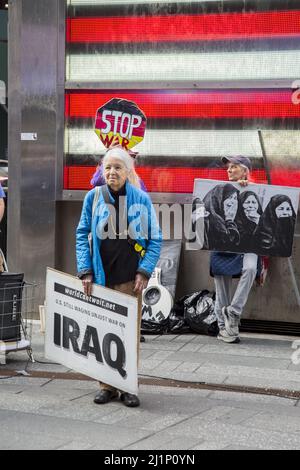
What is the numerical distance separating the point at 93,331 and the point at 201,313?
2.56 meters

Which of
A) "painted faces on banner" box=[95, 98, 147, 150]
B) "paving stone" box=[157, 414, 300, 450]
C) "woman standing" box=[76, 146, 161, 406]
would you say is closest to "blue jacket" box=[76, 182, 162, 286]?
"woman standing" box=[76, 146, 161, 406]

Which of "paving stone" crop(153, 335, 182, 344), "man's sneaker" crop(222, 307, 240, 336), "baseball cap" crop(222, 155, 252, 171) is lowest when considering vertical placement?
"paving stone" crop(153, 335, 182, 344)

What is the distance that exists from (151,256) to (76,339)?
0.86m

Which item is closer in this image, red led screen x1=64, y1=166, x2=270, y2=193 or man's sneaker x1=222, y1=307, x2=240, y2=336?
man's sneaker x1=222, y1=307, x2=240, y2=336

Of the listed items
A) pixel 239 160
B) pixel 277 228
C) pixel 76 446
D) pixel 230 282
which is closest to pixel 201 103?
pixel 239 160

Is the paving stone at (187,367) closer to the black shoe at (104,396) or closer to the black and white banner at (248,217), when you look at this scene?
the black shoe at (104,396)

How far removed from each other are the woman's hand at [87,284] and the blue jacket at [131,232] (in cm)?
4

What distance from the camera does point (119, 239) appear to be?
A: 5758mm

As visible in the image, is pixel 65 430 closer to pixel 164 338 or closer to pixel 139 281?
pixel 139 281

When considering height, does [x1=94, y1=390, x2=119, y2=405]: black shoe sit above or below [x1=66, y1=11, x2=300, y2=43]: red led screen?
below

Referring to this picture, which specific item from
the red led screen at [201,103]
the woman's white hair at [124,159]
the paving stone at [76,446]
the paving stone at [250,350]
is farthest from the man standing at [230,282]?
the paving stone at [76,446]

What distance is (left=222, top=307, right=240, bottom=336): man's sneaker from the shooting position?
7.82 m

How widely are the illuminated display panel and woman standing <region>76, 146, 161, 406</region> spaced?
2.84 m

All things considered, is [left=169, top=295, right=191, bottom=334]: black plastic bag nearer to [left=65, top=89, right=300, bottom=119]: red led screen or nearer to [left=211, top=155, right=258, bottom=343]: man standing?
[left=211, top=155, right=258, bottom=343]: man standing
